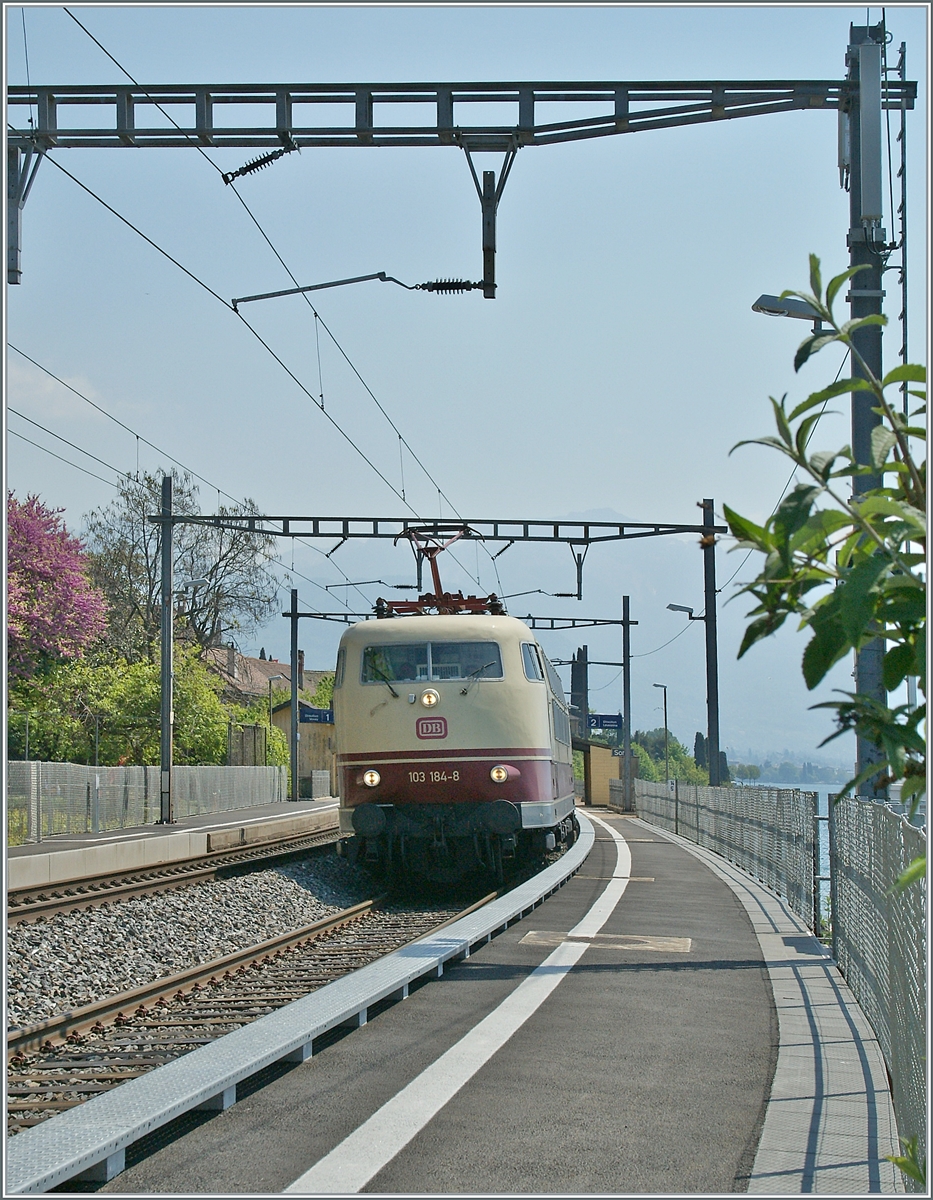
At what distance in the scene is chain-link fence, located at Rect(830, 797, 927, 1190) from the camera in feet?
16.3

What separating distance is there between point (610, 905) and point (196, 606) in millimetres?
44379

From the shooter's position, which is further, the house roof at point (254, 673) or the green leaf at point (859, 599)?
the house roof at point (254, 673)

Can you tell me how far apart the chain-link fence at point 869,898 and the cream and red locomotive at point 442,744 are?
3.22m

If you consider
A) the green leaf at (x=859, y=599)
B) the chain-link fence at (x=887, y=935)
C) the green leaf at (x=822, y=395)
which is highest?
the green leaf at (x=822, y=395)

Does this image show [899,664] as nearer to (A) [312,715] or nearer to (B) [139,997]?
(B) [139,997]

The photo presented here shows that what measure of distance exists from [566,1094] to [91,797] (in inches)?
934

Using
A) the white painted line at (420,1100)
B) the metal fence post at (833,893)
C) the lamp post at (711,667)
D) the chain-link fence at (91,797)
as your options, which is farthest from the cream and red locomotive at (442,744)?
the lamp post at (711,667)

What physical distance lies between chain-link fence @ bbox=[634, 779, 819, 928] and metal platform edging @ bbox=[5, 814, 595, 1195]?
4.95 metres

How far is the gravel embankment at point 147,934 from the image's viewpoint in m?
10.6

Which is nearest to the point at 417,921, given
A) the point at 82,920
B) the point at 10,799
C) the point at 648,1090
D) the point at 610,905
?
the point at 610,905

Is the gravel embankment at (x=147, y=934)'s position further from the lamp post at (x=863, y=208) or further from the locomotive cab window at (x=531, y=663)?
the lamp post at (x=863, y=208)

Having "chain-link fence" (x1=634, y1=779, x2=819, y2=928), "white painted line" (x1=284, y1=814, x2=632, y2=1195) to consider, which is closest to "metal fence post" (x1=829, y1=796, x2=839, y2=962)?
"chain-link fence" (x1=634, y1=779, x2=819, y2=928)

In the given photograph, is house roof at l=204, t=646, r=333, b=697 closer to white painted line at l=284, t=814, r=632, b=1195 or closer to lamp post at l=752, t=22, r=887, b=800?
lamp post at l=752, t=22, r=887, b=800

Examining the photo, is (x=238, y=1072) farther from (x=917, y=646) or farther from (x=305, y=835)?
(x=305, y=835)
